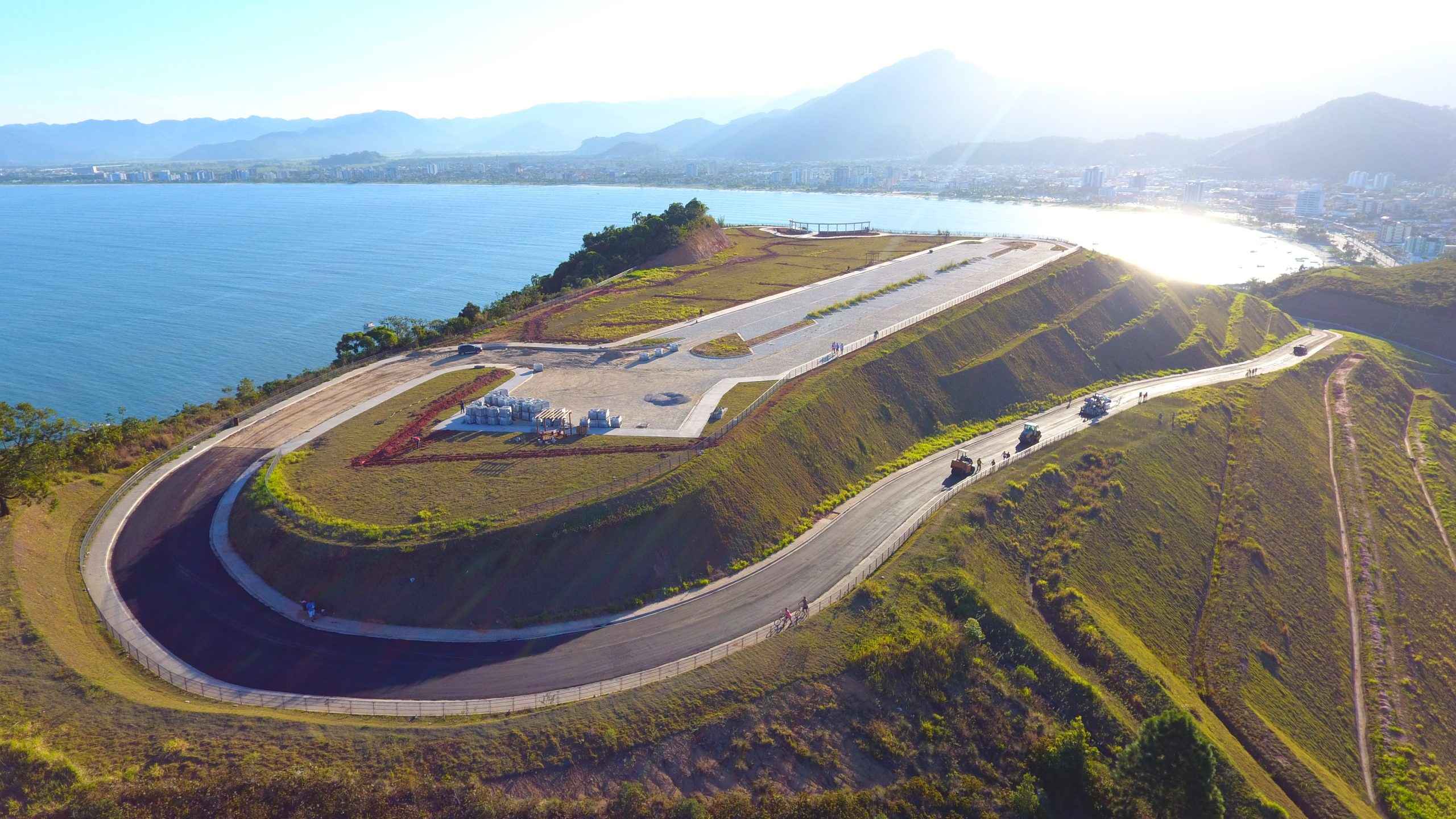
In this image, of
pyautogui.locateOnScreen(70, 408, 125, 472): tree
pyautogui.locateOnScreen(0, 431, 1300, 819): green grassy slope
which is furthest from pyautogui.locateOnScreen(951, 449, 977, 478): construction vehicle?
pyautogui.locateOnScreen(70, 408, 125, 472): tree

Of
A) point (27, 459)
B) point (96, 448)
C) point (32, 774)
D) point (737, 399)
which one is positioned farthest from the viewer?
point (737, 399)

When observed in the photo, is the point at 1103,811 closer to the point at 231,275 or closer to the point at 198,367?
the point at 198,367

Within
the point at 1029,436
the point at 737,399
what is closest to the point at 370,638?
the point at 737,399

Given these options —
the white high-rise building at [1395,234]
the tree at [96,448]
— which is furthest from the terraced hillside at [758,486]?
the white high-rise building at [1395,234]

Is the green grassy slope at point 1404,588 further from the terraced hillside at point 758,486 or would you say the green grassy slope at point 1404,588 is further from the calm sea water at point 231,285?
the calm sea water at point 231,285

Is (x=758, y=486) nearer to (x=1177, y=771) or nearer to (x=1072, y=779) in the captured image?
(x=1072, y=779)

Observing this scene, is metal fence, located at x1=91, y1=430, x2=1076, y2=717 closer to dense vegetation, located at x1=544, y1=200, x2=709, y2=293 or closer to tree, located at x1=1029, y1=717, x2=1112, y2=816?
tree, located at x1=1029, y1=717, x2=1112, y2=816

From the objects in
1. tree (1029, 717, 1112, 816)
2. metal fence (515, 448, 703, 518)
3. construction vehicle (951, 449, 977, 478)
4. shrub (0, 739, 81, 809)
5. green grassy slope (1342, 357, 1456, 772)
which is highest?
metal fence (515, 448, 703, 518)
